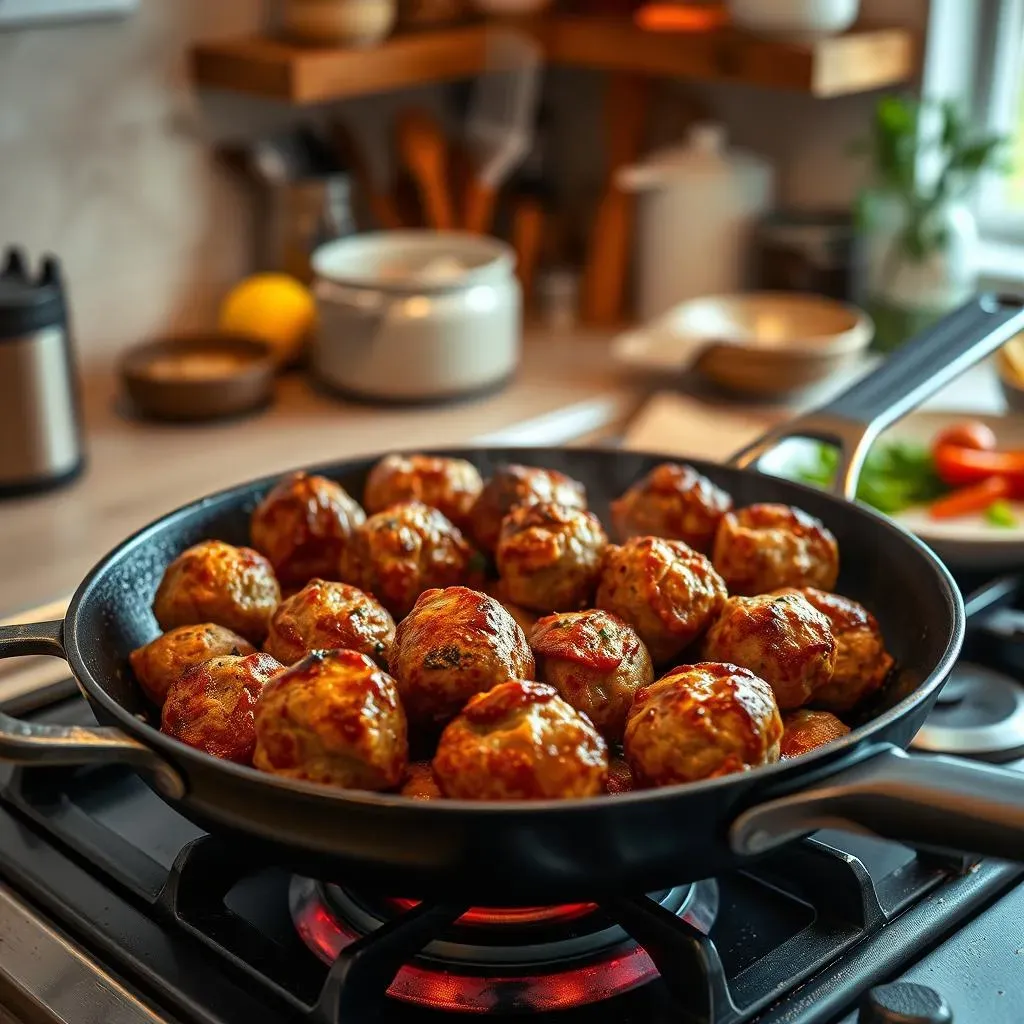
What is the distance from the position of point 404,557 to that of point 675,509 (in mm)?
227

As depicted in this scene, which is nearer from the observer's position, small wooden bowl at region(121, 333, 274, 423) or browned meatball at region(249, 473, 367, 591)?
browned meatball at region(249, 473, 367, 591)

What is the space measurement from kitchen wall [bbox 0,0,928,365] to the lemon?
149 mm

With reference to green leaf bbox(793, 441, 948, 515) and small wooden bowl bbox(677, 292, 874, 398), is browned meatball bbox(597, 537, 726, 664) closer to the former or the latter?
green leaf bbox(793, 441, 948, 515)

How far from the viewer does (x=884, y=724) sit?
776mm

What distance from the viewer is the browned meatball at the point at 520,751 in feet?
2.49

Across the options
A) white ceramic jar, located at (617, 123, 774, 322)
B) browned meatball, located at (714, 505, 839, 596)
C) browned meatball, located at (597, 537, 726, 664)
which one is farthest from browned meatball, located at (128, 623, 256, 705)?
white ceramic jar, located at (617, 123, 774, 322)

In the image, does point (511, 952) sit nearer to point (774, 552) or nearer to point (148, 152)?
point (774, 552)

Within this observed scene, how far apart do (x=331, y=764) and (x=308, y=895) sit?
223mm

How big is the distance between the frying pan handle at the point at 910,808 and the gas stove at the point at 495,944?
0.10 m

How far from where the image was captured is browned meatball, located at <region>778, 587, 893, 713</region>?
982 mm

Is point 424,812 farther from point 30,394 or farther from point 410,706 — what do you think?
point 30,394

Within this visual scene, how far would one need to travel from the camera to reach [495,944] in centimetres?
91

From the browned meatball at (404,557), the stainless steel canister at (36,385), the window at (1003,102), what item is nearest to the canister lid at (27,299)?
the stainless steel canister at (36,385)

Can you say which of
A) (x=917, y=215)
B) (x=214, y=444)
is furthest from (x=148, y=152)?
(x=917, y=215)
